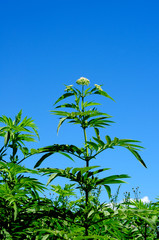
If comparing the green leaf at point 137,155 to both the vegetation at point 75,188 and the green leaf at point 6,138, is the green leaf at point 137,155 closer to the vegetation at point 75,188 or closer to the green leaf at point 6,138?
the vegetation at point 75,188

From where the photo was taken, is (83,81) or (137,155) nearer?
(137,155)

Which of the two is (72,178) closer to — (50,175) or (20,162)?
(50,175)

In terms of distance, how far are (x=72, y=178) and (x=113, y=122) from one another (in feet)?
1.93

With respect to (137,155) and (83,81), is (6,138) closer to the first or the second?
(83,81)

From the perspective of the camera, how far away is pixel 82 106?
267 centimetres

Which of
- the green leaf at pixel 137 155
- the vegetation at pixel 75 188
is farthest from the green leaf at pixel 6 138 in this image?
the green leaf at pixel 137 155

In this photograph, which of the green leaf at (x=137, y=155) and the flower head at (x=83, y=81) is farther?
the flower head at (x=83, y=81)

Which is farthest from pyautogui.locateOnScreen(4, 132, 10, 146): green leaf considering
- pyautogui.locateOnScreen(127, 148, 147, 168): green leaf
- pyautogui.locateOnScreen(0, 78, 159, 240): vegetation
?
pyautogui.locateOnScreen(127, 148, 147, 168): green leaf

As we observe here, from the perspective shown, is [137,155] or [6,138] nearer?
[137,155]

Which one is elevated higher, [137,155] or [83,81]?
[83,81]

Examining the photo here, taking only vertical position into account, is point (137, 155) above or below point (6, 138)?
below

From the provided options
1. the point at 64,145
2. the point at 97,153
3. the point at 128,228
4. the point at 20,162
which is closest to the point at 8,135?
the point at 20,162

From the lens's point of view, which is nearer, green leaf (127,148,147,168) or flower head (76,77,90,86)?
green leaf (127,148,147,168)

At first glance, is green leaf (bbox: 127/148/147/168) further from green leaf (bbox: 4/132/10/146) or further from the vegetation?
green leaf (bbox: 4/132/10/146)
